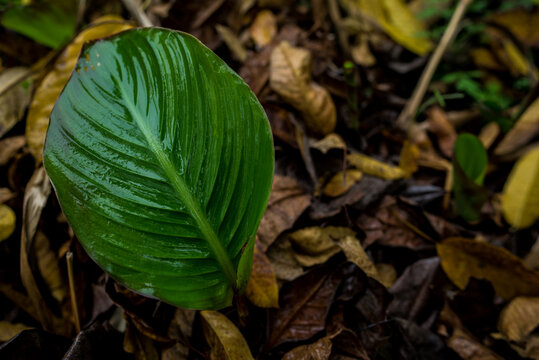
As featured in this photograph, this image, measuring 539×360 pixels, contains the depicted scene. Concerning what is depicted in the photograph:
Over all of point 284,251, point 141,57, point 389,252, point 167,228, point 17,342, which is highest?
point 141,57

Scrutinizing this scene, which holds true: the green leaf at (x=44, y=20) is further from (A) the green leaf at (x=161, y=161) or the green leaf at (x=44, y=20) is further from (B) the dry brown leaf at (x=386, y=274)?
(B) the dry brown leaf at (x=386, y=274)

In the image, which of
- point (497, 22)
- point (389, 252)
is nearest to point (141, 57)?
point (389, 252)

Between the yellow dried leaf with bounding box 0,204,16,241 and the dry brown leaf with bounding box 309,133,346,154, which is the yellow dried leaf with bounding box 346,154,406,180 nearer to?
the dry brown leaf with bounding box 309,133,346,154

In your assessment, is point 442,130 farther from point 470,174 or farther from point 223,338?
point 223,338

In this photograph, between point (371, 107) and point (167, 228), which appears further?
point (371, 107)

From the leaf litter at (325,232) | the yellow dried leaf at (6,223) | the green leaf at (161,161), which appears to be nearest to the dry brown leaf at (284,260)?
the leaf litter at (325,232)

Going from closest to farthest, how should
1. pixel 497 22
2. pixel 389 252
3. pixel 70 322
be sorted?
pixel 70 322
pixel 389 252
pixel 497 22

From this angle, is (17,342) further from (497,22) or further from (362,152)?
(497,22)

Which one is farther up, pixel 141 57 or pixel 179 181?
pixel 141 57
